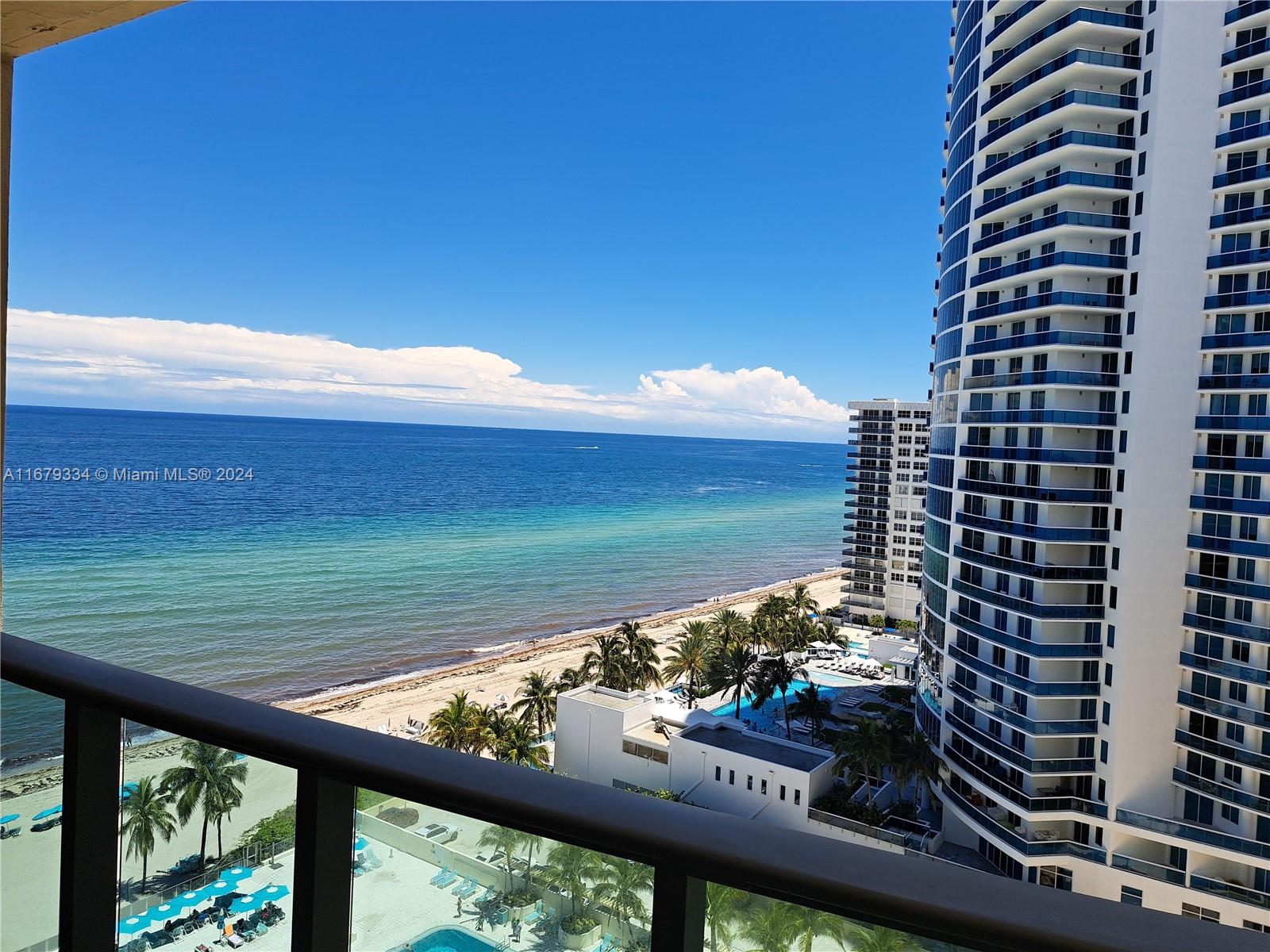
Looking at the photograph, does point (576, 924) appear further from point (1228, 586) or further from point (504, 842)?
point (1228, 586)

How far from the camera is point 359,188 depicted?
7694 cm

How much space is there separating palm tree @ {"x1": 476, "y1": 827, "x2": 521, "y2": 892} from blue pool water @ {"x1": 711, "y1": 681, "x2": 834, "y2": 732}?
22.2 meters

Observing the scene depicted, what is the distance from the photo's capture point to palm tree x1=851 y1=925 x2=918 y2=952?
588 millimetres

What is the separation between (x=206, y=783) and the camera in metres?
1.04

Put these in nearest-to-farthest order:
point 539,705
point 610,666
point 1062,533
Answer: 1. point 1062,533
2. point 539,705
3. point 610,666

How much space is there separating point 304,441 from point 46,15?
95.2 m

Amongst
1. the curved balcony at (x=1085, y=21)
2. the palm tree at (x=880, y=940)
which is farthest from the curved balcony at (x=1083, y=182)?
the palm tree at (x=880, y=940)

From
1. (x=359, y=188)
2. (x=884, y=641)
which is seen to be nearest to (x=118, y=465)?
(x=359, y=188)

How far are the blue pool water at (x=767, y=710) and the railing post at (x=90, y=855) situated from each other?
21998mm

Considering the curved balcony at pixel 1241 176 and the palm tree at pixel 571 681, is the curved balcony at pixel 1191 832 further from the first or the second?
the palm tree at pixel 571 681

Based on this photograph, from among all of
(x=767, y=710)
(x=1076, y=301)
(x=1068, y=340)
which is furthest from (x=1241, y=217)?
(x=767, y=710)

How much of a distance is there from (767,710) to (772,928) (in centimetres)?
2444

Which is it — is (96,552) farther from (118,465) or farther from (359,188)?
(359,188)

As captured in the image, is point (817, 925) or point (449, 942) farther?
point (449, 942)
